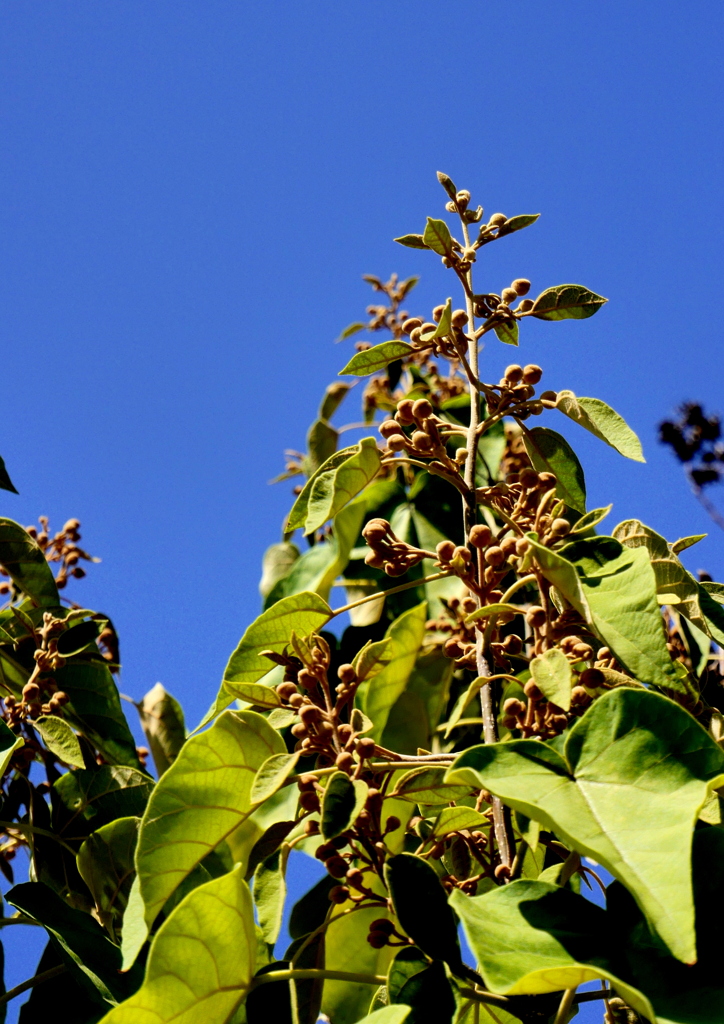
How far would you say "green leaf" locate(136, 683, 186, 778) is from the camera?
2869mm

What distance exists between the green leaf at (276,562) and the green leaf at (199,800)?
2.59 m

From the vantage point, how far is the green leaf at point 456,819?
145 cm

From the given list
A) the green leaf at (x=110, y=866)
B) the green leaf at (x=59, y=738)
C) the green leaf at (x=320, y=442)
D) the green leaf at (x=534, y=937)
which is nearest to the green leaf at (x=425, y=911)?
the green leaf at (x=534, y=937)

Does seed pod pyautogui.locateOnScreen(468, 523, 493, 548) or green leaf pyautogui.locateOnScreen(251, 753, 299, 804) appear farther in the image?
seed pod pyautogui.locateOnScreen(468, 523, 493, 548)

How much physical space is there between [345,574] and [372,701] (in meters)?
1.09

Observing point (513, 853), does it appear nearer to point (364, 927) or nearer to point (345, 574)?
point (364, 927)

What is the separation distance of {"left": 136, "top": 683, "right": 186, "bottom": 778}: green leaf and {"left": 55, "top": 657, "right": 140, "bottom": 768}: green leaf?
1.53 ft

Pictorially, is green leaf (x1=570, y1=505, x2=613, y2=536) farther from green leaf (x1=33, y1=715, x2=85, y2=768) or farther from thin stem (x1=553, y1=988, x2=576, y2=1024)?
green leaf (x1=33, y1=715, x2=85, y2=768)

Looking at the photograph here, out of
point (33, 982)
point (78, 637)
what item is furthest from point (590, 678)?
point (78, 637)

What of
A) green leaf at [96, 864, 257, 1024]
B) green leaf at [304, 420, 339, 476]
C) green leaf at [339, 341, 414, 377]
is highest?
green leaf at [304, 420, 339, 476]

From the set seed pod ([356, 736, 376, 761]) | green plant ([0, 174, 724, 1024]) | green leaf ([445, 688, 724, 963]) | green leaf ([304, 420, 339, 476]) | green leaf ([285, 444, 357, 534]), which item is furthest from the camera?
green leaf ([304, 420, 339, 476])

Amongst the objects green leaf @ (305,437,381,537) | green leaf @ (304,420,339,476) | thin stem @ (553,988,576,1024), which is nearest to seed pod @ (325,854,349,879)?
thin stem @ (553,988,576,1024)

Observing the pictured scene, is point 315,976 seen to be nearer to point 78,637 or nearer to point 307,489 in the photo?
point 307,489

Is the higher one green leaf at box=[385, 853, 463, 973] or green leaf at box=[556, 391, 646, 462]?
green leaf at box=[556, 391, 646, 462]
